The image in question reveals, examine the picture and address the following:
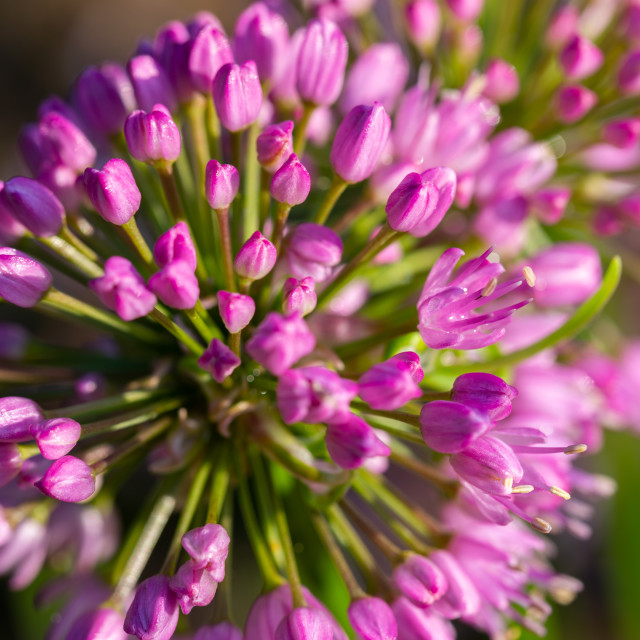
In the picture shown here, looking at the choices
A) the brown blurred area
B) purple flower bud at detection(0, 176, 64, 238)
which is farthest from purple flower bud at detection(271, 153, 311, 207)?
the brown blurred area

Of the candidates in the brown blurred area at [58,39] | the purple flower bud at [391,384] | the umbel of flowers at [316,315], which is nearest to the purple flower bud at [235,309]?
the umbel of flowers at [316,315]

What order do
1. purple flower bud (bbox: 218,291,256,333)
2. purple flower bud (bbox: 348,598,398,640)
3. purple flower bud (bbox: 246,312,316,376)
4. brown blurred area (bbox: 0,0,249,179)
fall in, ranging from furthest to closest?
1. brown blurred area (bbox: 0,0,249,179)
2. purple flower bud (bbox: 348,598,398,640)
3. purple flower bud (bbox: 218,291,256,333)
4. purple flower bud (bbox: 246,312,316,376)

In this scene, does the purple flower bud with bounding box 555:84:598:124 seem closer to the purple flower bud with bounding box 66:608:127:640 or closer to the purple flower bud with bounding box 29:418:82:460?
the purple flower bud with bounding box 29:418:82:460

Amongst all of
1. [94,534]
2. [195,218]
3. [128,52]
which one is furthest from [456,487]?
[128,52]

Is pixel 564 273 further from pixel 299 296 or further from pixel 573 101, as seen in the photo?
pixel 299 296

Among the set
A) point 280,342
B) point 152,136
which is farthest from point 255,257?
point 152,136

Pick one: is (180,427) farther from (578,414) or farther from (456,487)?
(578,414)

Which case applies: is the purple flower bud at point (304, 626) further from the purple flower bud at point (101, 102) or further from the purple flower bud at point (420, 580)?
the purple flower bud at point (101, 102)
